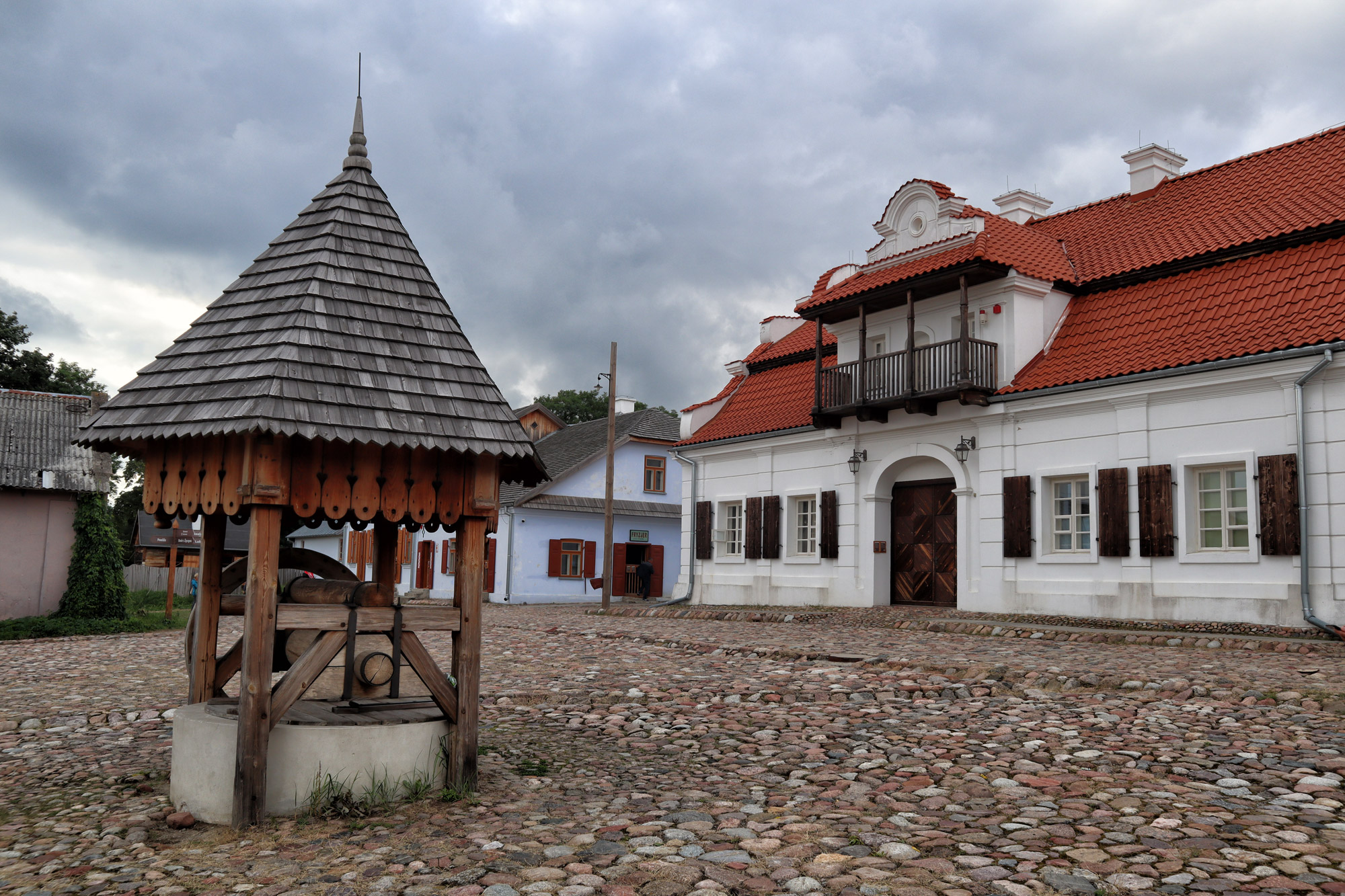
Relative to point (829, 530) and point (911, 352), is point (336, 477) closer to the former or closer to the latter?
point (911, 352)

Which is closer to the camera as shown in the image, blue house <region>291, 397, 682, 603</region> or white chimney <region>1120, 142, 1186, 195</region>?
white chimney <region>1120, 142, 1186, 195</region>

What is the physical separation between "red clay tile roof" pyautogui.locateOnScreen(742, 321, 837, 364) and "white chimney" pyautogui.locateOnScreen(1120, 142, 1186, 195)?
22.6 feet

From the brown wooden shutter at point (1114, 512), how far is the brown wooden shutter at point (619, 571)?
62.7ft

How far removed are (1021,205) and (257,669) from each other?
70.2ft

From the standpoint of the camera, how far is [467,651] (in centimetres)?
580

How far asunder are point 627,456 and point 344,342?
28863 mm

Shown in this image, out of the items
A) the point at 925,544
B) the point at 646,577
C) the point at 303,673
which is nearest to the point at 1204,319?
the point at 925,544

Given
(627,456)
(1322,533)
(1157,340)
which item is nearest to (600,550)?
(627,456)

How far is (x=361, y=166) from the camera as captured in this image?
6.66 meters

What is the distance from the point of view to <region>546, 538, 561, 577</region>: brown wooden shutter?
32625mm

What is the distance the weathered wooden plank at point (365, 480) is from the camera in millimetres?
5594

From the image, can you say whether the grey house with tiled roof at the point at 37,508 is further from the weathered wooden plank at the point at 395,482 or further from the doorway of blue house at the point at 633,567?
the weathered wooden plank at the point at 395,482

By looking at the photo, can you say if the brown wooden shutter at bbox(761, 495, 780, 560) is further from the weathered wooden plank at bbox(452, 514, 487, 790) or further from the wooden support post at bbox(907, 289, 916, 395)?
the weathered wooden plank at bbox(452, 514, 487, 790)

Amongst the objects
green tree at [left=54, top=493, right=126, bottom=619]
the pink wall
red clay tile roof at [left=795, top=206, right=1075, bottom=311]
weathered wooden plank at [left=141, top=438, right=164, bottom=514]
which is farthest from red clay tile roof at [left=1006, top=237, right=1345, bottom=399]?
the pink wall
